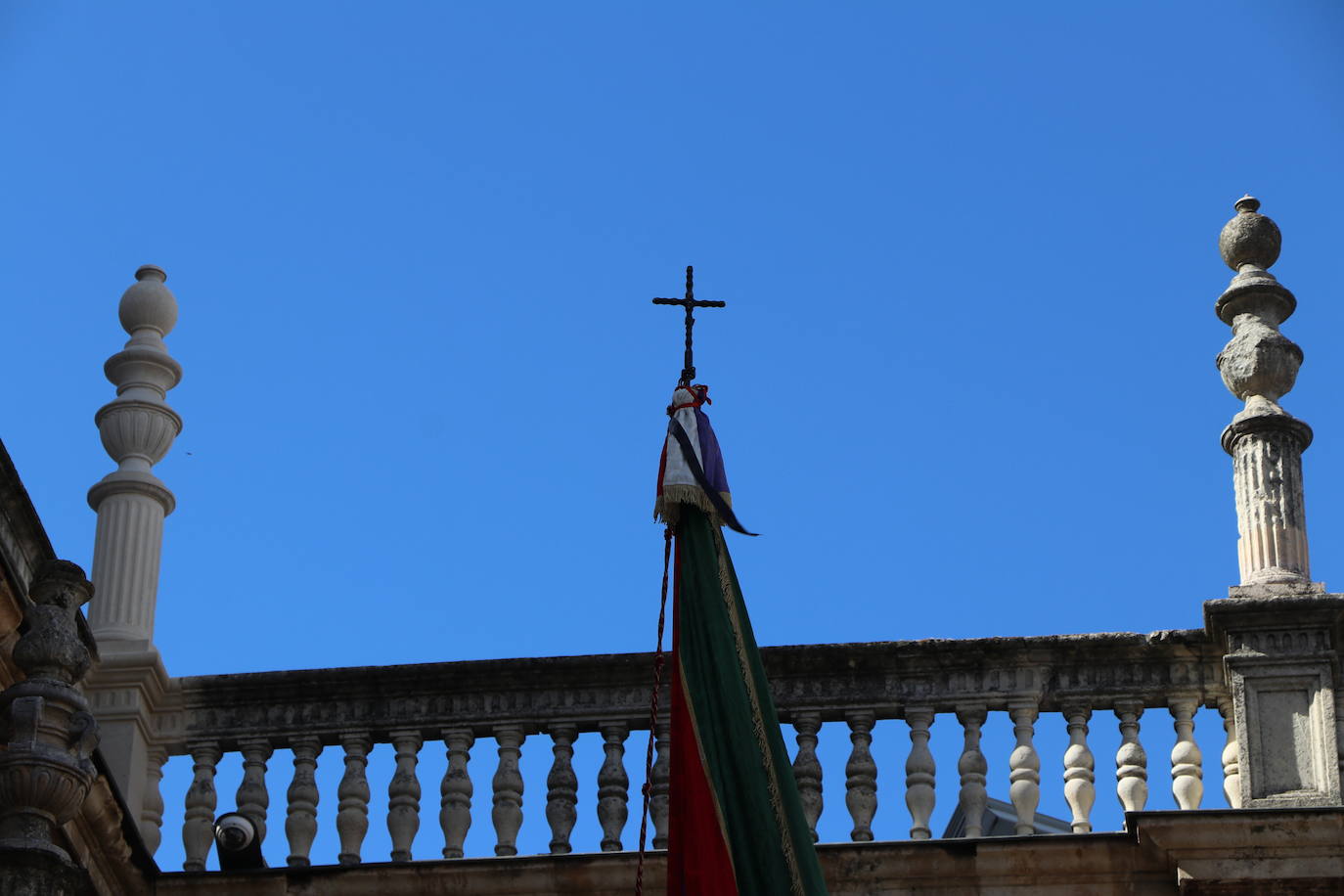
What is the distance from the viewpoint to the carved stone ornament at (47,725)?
998cm

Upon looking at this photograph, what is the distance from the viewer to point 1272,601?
12039mm

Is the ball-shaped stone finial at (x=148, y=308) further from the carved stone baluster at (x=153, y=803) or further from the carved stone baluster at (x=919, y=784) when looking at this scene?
the carved stone baluster at (x=919, y=784)

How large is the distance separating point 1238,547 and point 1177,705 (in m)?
0.71

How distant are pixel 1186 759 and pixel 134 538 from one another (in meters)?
4.43

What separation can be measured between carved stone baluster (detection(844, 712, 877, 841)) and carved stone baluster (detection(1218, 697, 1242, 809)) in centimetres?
136

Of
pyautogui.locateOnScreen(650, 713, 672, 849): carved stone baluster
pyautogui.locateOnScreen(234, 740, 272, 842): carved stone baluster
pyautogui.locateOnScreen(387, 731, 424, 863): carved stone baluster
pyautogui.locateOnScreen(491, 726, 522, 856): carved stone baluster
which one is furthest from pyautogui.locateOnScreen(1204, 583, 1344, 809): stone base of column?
pyautogui.locateOnScreen(234, 740, 272, 842): carved stone baluster

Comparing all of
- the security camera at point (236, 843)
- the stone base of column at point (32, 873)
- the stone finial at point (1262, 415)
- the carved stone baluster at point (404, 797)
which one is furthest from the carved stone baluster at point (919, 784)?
the stone base of column at point (32, 873)

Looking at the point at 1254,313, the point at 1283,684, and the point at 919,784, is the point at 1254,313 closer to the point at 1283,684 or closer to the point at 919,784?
the point at 1283,684

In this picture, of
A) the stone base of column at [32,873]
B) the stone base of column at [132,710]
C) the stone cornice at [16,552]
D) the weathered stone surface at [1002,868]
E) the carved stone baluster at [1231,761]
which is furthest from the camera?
the stone base of column at [132,710]

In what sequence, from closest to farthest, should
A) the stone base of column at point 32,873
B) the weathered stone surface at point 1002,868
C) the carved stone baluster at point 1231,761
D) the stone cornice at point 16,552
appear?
the stone base of column at point 32,873 < the stone cornice at point 16,552 < the weathered stone surface at point 1002,868 < the carved stone baluster at point 1231,761

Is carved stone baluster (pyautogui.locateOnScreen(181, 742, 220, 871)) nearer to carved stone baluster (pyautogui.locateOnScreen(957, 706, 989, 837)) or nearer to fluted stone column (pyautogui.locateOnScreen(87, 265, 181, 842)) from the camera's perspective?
fluted stone column (pyautogui.locateOnScreen(87, 265, 181, 842))

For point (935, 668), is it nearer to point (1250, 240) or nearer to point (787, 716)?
point (787, 716)

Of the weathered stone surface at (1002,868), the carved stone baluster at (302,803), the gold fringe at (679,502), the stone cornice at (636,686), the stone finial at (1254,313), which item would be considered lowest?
the weathered stone surface at (1002,868)

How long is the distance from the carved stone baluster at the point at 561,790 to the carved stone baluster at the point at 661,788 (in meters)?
0.32
